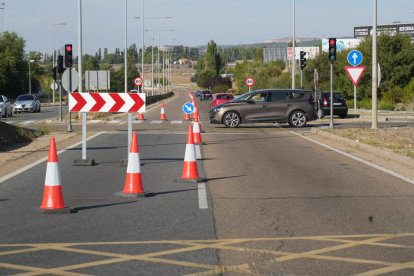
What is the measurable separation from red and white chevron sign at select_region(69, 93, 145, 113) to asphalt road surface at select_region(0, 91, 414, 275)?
4.17ft

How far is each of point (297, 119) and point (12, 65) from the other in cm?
6549

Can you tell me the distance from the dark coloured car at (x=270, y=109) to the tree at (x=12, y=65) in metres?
60.7

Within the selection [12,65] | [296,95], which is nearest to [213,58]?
[12,65]

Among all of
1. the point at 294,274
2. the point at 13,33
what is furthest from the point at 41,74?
the point at 294,274

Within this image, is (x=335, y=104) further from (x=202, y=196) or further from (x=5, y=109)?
(x=202, y=196)

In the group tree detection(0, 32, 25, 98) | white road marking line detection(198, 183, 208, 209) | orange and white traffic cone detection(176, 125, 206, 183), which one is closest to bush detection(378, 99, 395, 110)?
orange and white traffic cone detection(176, 125, 206, 183)

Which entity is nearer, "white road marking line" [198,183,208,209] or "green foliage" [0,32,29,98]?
"white road marking line" [198,183,208,209]

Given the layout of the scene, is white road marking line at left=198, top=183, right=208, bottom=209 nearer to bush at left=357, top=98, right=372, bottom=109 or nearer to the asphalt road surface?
the asphalt road surface

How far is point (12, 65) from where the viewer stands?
89.8m

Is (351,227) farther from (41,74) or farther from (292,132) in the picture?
(41,74)

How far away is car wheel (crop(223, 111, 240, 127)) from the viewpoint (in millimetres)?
30891

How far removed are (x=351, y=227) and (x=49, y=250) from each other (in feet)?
11.8

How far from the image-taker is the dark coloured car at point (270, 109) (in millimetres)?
30766

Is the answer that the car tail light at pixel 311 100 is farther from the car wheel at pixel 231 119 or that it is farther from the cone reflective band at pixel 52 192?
the cone reflective band at pixel 52 192
